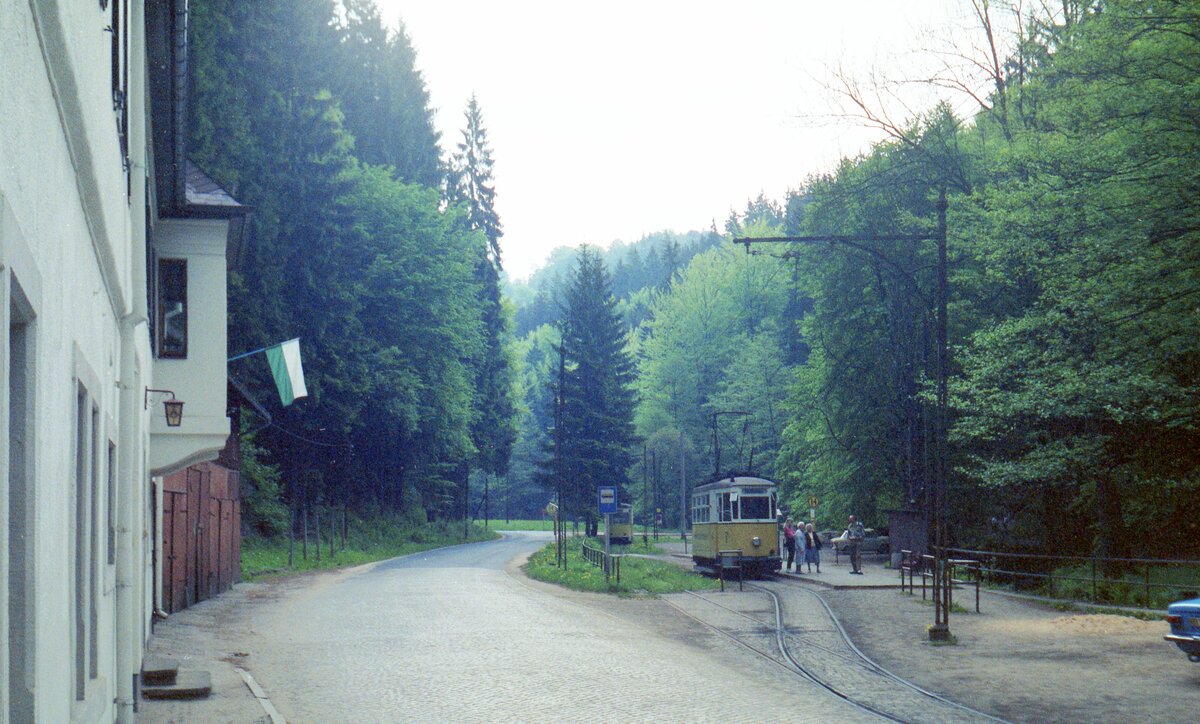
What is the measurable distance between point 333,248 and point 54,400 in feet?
140

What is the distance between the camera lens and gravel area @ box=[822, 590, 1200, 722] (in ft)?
43.3

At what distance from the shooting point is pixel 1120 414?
81.5ft

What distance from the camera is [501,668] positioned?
1633 cm

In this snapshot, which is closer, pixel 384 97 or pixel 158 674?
pixel 158 674

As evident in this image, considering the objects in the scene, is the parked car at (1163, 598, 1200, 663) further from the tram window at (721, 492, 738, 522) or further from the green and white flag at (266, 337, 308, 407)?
the tram window at (721, 492, 738, 522)

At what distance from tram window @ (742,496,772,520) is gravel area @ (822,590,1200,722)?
498 inches

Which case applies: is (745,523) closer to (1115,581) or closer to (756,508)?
(756,508)

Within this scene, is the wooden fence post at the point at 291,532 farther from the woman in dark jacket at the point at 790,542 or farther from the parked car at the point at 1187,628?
the parked car at the point at 1187,628

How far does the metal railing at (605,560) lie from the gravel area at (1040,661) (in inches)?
297

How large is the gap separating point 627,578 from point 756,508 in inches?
227

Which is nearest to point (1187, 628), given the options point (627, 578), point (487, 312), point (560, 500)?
point (627, 578)

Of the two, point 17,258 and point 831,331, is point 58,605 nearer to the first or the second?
point 17,258

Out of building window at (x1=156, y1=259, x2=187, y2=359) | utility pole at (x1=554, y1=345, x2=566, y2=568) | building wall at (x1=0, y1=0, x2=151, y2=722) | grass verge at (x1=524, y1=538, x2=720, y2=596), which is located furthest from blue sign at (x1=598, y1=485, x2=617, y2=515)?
building wall at (x1=0, y1=0, x2=151, y2=722)

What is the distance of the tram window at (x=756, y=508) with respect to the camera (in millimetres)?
38469
